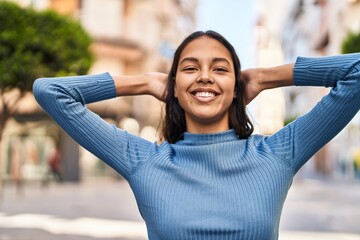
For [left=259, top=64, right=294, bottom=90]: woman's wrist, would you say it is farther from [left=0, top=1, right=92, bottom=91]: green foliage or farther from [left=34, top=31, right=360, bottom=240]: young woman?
[left=0, top=1, right=92, bottom=91]: green foliage

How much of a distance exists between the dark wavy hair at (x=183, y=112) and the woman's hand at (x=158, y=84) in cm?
3

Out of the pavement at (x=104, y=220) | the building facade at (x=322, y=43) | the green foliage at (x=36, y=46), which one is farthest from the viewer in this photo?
the building facade at (x=322, y=43)

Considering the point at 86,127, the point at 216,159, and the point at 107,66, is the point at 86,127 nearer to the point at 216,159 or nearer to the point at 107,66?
the point at 216,159

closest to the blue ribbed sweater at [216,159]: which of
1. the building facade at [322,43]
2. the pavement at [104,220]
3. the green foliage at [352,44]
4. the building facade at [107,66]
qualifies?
the pavement at [104,220]

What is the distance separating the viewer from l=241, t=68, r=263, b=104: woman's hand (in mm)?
2189

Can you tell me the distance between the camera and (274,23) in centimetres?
10850

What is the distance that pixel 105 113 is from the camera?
28703 millimetres

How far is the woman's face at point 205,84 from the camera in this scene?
201cm

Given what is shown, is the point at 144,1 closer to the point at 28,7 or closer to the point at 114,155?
the point at 28,7

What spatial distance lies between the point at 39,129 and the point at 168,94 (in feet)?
88.2

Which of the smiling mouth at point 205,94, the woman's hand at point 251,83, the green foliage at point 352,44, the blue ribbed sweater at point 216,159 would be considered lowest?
the blue ribbed sweater at point 216,159

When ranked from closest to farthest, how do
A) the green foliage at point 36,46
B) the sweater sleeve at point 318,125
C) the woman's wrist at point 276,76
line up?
the sweater sleeve at point 318,125
the woman's wrist at point 276,76
the green foliage at point 36,46

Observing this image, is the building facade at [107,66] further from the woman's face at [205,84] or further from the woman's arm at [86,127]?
the woman's face at [205,84]

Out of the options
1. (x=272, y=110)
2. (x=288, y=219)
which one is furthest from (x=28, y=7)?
(x=272, y=110)
